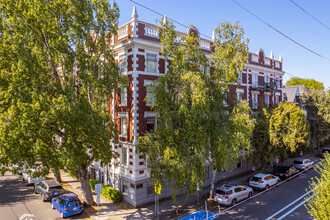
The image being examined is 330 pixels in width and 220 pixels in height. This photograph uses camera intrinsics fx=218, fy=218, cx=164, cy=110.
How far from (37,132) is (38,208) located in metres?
8.63

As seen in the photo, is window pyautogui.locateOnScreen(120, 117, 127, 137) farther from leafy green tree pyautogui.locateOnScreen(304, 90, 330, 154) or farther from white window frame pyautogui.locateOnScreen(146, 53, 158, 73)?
leafy green tree pyautogui.locateOnScreen(304, 90, 330, 154)

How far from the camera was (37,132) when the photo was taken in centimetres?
1395

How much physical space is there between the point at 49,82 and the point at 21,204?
11.6m

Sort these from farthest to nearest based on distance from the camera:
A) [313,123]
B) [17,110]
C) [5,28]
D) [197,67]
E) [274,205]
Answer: [313,123] → [274,205] → [197,67] → [5,28] → [17,110]

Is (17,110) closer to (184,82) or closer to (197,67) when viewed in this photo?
(184,82)

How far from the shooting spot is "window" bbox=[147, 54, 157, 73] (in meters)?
20.2

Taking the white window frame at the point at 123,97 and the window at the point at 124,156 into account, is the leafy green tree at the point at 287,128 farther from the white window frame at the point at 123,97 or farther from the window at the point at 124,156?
the white window frame at the point at 123,97

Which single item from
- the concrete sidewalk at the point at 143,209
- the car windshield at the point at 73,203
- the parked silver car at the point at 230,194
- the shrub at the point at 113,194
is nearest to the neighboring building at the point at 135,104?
the shrub at the point at 113,194

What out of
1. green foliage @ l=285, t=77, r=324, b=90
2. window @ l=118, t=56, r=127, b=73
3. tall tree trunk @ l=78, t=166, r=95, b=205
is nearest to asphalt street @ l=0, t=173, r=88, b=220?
tall tree trunk @ l=78, t=166, r=95, b=205

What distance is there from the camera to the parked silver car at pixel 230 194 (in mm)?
18844

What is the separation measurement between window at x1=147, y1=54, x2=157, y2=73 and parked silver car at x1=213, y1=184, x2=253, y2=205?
41.2 ft

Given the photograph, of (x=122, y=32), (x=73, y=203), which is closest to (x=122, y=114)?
(x=122, y=32)

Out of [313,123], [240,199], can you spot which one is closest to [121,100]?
[240,199]

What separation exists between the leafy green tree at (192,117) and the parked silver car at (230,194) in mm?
2892
